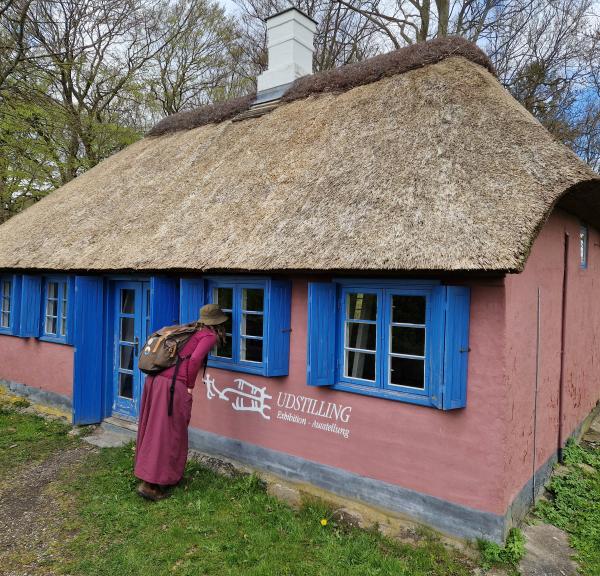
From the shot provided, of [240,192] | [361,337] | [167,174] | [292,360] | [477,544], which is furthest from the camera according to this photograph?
[167,174]

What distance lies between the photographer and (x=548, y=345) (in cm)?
477

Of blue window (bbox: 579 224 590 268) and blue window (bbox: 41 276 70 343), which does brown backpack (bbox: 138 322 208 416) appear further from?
blue window (bbox: 579 224 590 268)

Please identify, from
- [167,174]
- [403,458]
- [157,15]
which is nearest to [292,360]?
[403,458]

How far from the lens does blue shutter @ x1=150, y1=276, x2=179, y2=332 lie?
18.6 ft

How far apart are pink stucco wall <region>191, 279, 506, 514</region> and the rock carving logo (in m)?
0.16

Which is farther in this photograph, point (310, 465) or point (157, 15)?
point (157, 15)

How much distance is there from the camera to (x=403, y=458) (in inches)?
157

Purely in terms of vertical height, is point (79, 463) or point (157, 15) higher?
point (157, 15)

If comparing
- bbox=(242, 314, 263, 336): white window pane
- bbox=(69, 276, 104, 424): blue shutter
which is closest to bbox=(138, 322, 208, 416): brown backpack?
bbox=(242, 314, 263, 336): white window pane

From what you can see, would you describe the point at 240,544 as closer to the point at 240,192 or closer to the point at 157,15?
the point at 240,192

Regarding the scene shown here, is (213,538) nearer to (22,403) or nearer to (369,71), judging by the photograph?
(22,403)

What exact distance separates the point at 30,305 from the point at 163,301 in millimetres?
3300

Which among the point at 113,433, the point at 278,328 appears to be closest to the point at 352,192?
the point at 278,328

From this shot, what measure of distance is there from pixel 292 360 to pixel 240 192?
227 cm
